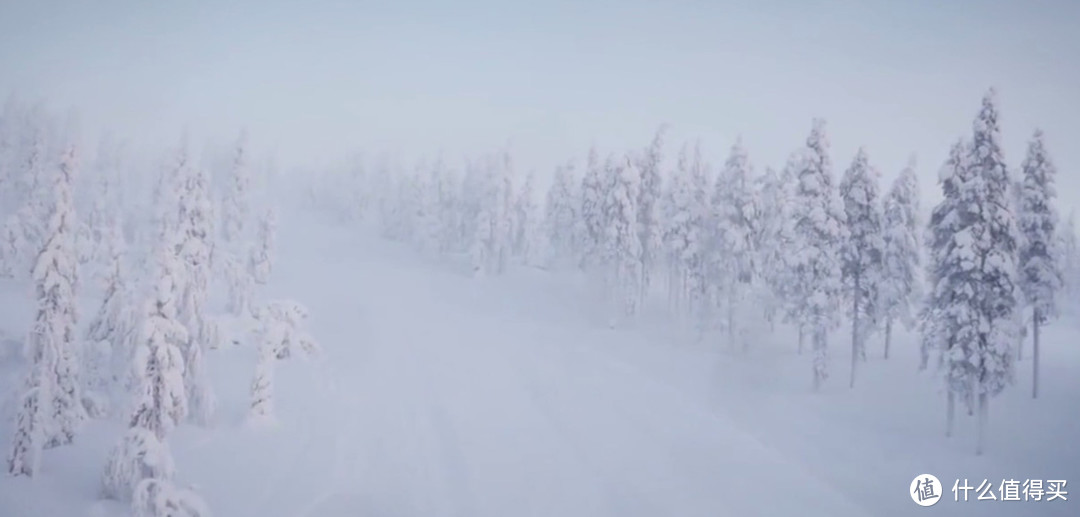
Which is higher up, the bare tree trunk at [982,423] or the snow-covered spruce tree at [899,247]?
the snow-covered spruce tree at [899,247]

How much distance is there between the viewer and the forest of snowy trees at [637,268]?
1780 centimetres

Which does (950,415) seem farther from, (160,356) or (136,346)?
(136,346)

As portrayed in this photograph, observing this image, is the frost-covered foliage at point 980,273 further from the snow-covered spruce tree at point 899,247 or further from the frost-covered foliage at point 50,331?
the frost-covered foliage at point 50,331

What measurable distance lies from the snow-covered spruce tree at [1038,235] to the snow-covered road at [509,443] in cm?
1818

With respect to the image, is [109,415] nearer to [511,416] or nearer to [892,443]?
[511,416]

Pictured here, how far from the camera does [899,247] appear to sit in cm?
3675

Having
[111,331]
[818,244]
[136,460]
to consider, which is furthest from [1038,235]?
[111,331]

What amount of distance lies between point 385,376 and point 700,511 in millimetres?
19490

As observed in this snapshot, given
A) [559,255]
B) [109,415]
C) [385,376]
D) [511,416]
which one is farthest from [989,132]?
[559,255]

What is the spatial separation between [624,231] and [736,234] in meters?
10.9

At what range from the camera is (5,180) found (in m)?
57.8

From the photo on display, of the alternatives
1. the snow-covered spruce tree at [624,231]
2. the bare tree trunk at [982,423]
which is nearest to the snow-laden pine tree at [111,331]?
the bare tree trunk at [982,423]

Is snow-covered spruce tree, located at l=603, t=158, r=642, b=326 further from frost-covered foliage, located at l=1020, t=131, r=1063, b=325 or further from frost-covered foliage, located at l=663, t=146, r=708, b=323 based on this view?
frost-covered foliage, located at l=1020, t=131, r=1063, b=325

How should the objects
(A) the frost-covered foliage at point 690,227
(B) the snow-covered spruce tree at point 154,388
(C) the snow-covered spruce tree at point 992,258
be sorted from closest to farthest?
1. (B) the snow-covered spruce tree at point 154,388
2. (C) the snow-covered spruce tree at point 992,258
3. (A) the frost-covered foliage at point 690,227
